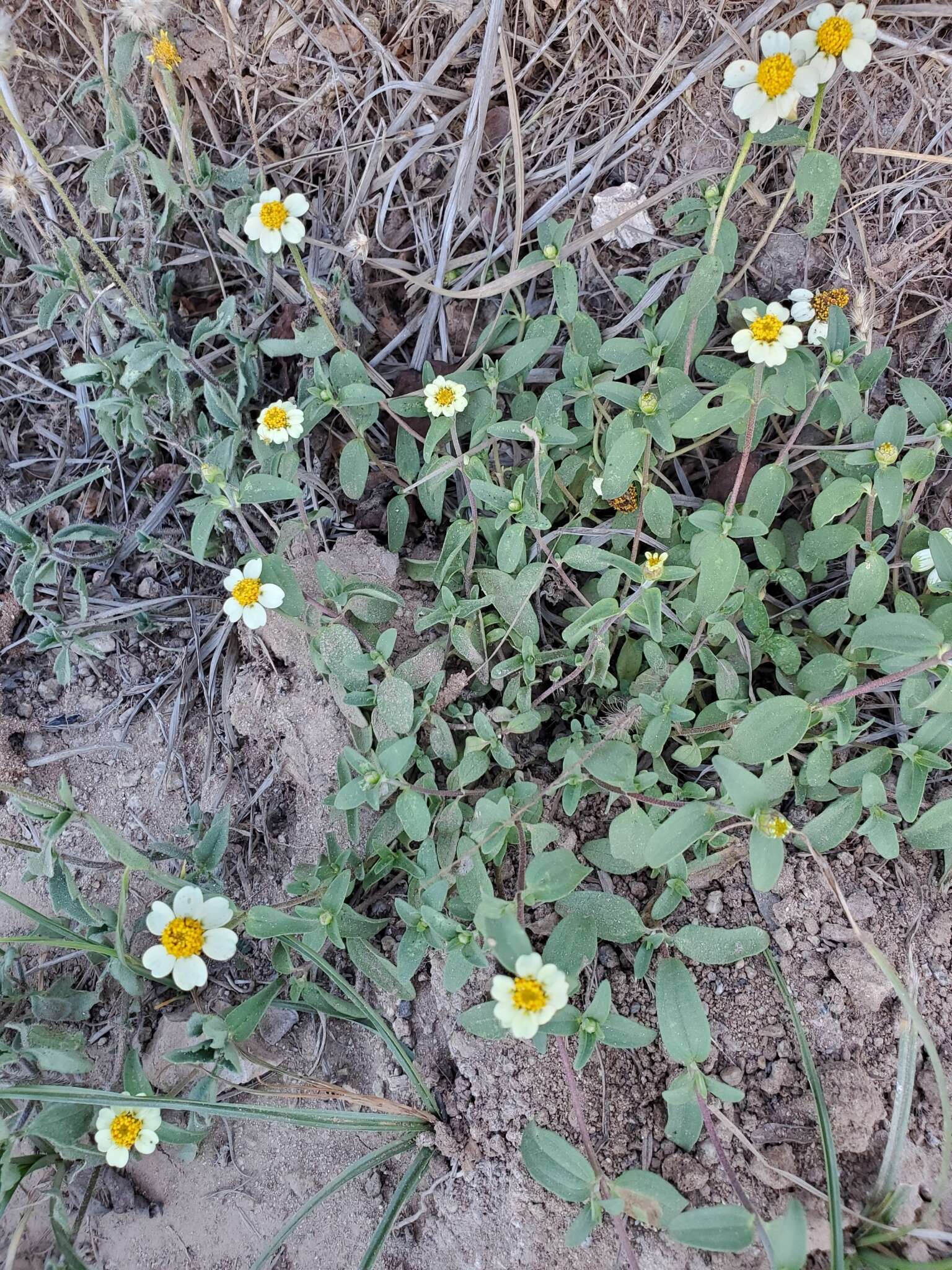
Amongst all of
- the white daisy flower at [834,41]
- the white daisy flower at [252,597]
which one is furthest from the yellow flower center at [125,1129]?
the white daisy flower at [834,41]

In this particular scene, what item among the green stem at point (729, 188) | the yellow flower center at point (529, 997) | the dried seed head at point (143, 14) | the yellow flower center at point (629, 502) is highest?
the green stem at point (729, 188)

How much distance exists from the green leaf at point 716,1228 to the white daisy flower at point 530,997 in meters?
0.50

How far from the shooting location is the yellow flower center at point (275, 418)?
2559 millimetres

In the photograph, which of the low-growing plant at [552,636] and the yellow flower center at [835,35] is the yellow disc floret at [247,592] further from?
the yellow flower center at [835,35]

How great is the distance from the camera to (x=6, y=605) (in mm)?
3027

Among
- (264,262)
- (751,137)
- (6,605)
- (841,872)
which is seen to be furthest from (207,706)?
(751,137)

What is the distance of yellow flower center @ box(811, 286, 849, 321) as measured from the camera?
2635 millimetres

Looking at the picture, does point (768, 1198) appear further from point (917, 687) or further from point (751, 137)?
point (751, 137)

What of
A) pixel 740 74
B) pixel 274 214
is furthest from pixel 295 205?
pixel 740 74

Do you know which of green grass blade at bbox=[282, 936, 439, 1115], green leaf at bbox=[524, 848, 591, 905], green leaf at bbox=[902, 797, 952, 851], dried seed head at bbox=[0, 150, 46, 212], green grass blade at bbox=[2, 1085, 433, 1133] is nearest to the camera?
green leaf at bbox=[524, 848, 591, 905]

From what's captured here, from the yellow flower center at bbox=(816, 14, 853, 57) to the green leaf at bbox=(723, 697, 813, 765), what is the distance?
1.65 metres

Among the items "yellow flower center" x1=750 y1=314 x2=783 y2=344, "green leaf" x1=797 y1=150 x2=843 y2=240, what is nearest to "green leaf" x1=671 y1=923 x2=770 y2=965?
"yellow flower center" x1=750 y1=314 x2=783 y2=344

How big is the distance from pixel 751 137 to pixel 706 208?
1.68ft

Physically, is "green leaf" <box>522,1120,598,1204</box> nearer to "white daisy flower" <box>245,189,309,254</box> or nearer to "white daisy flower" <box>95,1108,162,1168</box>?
"white daisy flower" <box>95,1108,162,1168</box>
